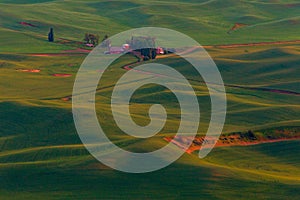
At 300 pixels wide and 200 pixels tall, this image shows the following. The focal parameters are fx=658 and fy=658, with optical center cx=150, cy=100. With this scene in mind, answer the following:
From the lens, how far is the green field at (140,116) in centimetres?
3675

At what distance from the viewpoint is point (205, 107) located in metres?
59.2

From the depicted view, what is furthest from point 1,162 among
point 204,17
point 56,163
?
point 204,17

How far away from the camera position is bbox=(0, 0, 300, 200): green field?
121ft

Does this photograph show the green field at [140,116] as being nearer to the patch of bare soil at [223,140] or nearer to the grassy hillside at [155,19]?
the grassy hillside at [155,19]

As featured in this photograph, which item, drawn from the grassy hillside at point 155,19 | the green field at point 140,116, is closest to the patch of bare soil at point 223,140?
the green field at point 140,116

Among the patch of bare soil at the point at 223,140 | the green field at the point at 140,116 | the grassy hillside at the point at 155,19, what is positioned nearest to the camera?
the green field at the point at 140,116

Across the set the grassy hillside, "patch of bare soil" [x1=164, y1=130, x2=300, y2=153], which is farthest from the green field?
"patch of bare soil" [x1=164, y1=130, x2=300, y2=153]

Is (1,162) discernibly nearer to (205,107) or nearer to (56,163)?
(56,163)

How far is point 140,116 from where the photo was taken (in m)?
53.8

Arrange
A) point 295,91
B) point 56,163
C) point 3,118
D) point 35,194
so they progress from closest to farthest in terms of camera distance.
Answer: point 35,194 < point 56,163 < point 3,118 < point 295,91

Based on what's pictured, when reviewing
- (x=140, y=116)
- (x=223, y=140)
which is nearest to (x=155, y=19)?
(x=140, y=116)

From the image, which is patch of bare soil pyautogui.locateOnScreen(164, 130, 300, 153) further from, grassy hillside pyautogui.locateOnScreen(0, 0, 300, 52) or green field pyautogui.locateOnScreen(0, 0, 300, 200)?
grassy hillside pyautogui.locateOnScreen(0, 0, 300, 52)

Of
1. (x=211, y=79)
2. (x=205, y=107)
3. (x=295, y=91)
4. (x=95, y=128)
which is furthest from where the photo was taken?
(x=211, y=79)

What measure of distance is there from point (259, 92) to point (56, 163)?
32005 mm
